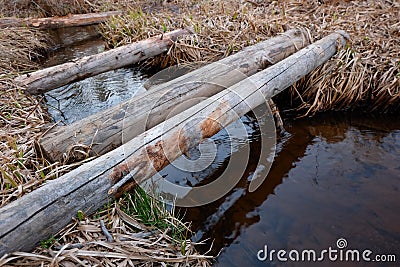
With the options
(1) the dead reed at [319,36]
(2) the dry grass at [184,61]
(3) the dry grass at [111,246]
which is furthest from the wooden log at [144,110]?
(1) the dead reed at [319,36]

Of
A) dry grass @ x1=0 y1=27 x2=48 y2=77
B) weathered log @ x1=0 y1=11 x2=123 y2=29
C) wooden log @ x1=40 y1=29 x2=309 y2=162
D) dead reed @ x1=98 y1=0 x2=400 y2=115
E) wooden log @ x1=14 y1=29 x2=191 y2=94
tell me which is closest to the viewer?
wooden log @ x1=40 y1=29 x2=309 y2=162

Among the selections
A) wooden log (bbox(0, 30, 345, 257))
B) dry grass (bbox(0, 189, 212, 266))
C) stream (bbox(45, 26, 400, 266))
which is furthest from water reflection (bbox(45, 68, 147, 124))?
dry grass (bbox(0, 189, 212, 266))

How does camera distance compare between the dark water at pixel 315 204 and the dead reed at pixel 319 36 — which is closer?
the dark water at pixel 315 204

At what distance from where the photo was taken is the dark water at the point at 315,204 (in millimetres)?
2445

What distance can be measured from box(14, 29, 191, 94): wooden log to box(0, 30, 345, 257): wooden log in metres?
2.00

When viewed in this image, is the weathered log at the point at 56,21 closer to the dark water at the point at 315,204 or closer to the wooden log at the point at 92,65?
the wooden log at the point at 92,65

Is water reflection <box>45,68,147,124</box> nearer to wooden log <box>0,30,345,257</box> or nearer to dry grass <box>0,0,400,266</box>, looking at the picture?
dry grass <box>0,0,400,266</box>

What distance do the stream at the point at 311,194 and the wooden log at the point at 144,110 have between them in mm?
659

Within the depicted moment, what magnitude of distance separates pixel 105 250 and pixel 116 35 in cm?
488

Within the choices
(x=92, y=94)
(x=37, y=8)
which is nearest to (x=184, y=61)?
(x=92, y=94)

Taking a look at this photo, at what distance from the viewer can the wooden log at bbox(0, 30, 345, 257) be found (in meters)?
1.64

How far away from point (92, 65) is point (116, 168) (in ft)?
8.01

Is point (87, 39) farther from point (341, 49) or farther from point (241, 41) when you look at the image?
point (341, 49)

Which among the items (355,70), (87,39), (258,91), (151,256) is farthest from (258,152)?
(87,39)
